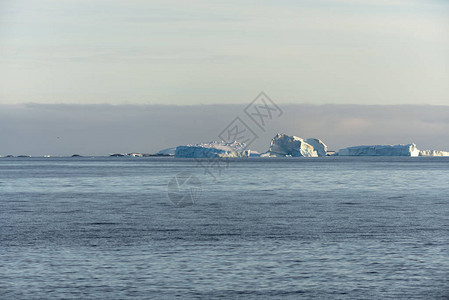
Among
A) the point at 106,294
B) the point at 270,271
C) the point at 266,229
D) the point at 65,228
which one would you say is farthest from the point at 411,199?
the point at 106,294

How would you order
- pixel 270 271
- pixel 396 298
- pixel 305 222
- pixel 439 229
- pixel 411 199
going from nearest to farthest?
1. pixel 396 298
2. pixel 270 271
3. pixel 439 229
4. pixel 305 222
5. pixel 411 199

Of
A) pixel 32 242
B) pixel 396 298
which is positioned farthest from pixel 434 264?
pixel 32 242

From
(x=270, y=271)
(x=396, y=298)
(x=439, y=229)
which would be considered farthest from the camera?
(x=439, y=229)

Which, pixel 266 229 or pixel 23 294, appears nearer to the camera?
pixel 23 294

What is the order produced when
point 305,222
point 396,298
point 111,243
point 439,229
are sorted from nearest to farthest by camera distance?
point 396,298 < point 111,243 < point 439,229 < point 305,222

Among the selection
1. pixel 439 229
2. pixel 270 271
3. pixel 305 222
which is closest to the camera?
pixel 270 271

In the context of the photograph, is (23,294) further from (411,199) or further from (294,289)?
(411,199)

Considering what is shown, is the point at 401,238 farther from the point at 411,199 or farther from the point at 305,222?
the point at 411,199

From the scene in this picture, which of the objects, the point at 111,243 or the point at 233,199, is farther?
the point at 233,199

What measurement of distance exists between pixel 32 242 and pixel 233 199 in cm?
2763

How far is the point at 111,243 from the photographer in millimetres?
25750

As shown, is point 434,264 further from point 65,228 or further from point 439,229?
point 65,228

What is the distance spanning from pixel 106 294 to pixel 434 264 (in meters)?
11.0

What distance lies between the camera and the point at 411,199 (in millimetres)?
51500
